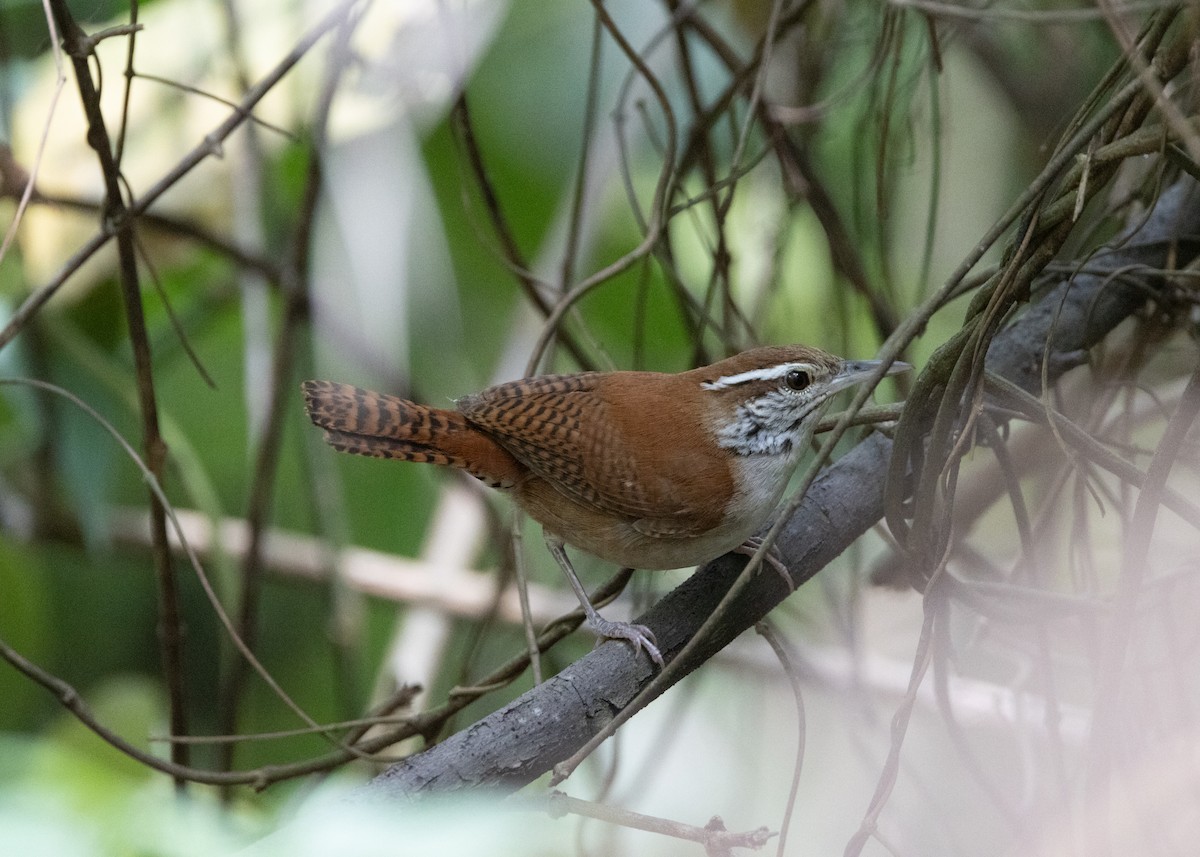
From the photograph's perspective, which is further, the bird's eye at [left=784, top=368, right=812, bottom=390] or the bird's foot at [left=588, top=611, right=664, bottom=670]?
the bird's eye at [left=784, top=368, right=812, bottom=390]

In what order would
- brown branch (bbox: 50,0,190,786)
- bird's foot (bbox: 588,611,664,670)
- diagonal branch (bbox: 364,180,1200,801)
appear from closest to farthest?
diagonal branch (bbox: 364,180,1200,801) < bird's foot (bbox: 588,611,664,670) < brown branch (bbox: 50,0,190,786)

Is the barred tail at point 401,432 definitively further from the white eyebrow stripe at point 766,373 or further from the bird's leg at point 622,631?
the white eyebrow stripe at point 766,373

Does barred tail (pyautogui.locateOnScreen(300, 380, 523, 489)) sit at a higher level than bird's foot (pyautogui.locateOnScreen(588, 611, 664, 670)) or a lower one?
higher

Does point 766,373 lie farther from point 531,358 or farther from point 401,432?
point 401,432

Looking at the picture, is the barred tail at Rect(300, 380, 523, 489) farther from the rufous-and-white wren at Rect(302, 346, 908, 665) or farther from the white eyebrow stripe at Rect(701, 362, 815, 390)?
the white eyebrow stripe at Rect(701, 362, 815, 390)

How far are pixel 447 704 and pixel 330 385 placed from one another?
0.72 metres

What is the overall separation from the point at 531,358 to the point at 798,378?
1.91 feet

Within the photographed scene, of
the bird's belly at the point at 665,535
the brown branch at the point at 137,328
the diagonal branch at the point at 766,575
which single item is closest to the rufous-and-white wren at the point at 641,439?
the bird's belly at the point at 665,535

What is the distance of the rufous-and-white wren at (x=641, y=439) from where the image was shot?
2.24 m

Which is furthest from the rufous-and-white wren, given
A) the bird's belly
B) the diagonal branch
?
the diagonal branch

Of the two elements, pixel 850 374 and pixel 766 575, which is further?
pixel 850 374

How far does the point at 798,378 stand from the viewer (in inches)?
92.3

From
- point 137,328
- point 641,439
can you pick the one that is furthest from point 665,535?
point 137,328

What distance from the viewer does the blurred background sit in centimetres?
177
